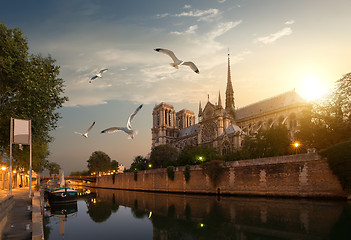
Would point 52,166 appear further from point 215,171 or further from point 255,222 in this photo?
point 255,222

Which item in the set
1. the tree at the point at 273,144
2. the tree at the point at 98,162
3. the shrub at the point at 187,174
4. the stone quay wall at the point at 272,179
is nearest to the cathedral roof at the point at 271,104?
the tree at the point at 273,144

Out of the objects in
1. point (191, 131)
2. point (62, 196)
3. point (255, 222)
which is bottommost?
point (62, 196)

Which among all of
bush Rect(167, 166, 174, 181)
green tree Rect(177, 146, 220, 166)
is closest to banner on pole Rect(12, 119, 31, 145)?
bush Rect(167, 166, 174, 181)

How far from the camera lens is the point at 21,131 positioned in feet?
52.3

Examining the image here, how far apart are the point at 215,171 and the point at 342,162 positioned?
14.0m

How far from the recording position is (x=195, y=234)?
13.4 meters

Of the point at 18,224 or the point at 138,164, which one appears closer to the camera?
the point at 18,224

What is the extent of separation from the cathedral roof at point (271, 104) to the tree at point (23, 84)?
50.6 meters

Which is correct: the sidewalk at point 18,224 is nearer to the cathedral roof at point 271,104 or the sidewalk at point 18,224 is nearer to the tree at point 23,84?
the tree at point 23,84

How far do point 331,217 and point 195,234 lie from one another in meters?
8.04

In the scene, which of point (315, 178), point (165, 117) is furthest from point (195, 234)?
point (165, 117)

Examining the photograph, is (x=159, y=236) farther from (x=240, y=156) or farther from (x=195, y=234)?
(x=240, y=156)

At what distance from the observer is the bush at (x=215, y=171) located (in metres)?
31.7

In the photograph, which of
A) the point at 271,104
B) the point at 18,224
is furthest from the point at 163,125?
the point at 18,224
